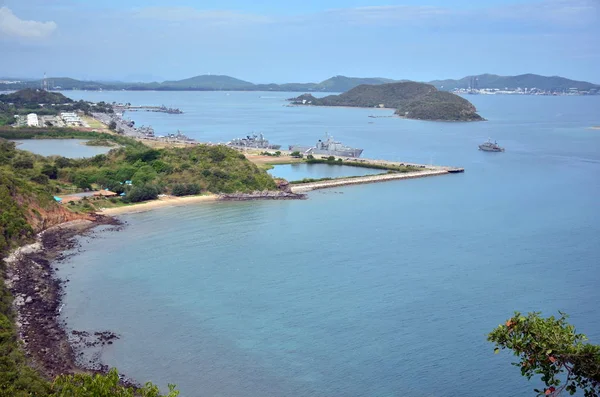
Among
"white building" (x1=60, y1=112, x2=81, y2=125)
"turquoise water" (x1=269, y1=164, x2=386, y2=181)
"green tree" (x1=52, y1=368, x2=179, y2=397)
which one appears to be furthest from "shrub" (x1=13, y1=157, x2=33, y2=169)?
"white building" (x1=60, y1=112, x2=81, y2=125)

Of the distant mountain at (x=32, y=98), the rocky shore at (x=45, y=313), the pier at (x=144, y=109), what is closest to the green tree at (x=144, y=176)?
the rocky shore at (x=45, y=313)

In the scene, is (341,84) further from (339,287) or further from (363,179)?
(339,287)

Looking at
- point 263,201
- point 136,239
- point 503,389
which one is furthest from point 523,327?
point 263,201

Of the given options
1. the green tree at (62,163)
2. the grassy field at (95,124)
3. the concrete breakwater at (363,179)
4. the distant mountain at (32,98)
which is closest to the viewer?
the green tree at (62,163)

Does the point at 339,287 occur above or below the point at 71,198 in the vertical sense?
below

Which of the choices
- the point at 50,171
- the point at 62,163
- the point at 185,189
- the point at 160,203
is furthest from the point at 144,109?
the point at 160,203

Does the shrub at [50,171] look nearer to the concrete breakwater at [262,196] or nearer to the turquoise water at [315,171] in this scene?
the concrete breakwater at [262,196]
